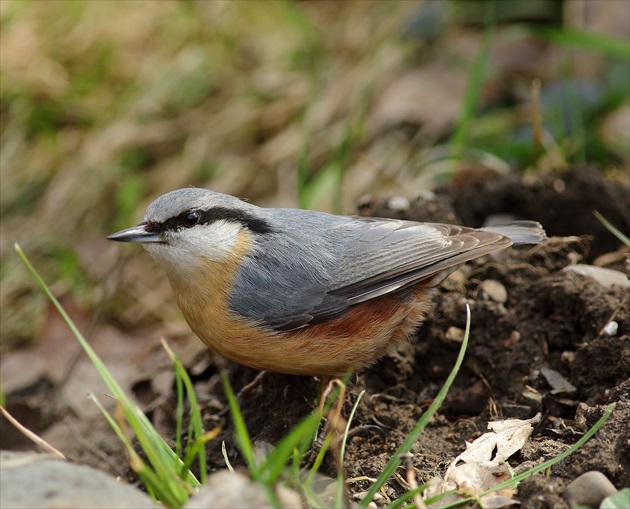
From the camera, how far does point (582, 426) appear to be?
3254 millimetres

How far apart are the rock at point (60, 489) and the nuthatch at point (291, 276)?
3.88ft

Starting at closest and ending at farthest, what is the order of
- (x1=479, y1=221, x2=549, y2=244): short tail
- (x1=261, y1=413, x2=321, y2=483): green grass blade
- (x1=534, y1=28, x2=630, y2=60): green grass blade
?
(x1=261, y1=413, x2=321, y2=483): green grass blade
(x1=479, y1=221, x2=549, y2=244): short tail
(x1=534, y1=28, x2=630, y2=60): green grass blade

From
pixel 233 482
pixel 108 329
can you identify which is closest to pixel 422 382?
pixel 233 482

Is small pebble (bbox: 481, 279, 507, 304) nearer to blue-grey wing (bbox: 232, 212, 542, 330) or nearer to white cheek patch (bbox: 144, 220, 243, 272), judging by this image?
blue-grey wing (bbox: 232, 212, 542, 330)

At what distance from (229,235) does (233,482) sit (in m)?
1.58

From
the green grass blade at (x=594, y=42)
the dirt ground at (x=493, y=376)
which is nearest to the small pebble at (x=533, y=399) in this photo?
the dirt ground at (x=493, y=376)

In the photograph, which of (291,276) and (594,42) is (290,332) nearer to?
(291,276)

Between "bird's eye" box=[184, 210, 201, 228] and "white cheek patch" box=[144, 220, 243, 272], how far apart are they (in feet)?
0.06

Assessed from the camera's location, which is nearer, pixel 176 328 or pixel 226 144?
pixel 176 328

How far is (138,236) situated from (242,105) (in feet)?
13.7

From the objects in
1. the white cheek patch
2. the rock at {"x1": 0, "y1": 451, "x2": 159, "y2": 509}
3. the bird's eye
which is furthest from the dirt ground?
the rock at {"x1": 0, "y1": 451, "x2": 159, "y2": 509}

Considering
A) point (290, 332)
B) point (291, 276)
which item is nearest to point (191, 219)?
point (291, 276)

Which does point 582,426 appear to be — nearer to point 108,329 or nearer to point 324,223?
point 324,223

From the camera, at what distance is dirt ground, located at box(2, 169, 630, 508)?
3.33 meters
